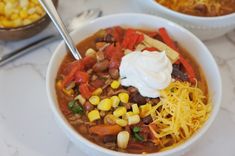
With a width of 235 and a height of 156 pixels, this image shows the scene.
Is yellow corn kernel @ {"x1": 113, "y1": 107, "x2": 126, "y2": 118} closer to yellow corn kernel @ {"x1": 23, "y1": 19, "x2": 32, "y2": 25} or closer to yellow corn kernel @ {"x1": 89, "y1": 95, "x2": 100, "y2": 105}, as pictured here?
yellow corn kernel @ {"x1": 89, "y1": 95, "x2": 100, "y2": 105}

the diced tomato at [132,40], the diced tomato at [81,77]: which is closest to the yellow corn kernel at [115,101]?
the diced tomato at [81,77]

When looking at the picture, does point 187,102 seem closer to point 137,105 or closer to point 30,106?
point 137,105

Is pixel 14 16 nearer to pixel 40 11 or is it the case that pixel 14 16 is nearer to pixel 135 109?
pixel 40 11

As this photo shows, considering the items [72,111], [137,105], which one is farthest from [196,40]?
[72,111]

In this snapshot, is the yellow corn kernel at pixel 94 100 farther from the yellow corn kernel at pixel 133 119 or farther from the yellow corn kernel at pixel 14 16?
the yellow corn kernel at pixel 14 16

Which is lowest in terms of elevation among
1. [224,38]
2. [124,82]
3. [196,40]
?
[224,38]

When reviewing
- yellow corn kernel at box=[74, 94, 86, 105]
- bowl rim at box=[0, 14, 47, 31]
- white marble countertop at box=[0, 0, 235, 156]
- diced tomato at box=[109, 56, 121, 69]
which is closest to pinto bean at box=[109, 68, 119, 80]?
diced tomato at box=[109, 56, 121, 69]
